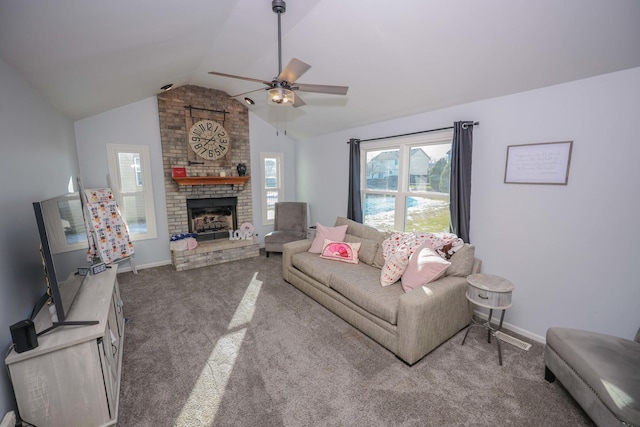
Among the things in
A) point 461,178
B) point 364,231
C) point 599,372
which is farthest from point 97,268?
point 599,372

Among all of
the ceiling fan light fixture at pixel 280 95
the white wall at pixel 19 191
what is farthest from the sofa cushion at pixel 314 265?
the white wall at pixel 19 191

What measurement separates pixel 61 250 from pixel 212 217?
330 cm

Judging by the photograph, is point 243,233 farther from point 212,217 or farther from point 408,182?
point 408,182

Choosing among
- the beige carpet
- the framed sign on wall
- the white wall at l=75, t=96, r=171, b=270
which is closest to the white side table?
the beige carpet

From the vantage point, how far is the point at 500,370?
2.10m

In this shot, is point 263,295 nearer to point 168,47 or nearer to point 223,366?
point 223,366

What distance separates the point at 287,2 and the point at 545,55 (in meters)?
2.12

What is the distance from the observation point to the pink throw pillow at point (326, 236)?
3.73 metres

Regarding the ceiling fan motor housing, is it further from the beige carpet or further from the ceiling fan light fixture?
the beige carpet

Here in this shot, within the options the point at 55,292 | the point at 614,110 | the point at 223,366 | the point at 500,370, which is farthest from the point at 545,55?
the point at 55,292

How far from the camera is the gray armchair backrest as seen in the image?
5332 millimetres

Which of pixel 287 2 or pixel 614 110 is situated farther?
pixel 287 2

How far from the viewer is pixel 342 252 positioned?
343 cm

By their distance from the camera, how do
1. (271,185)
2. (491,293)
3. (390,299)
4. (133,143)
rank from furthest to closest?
1. (271,185)
2. (133,143)
3. (390,299)
4. (491,293)
